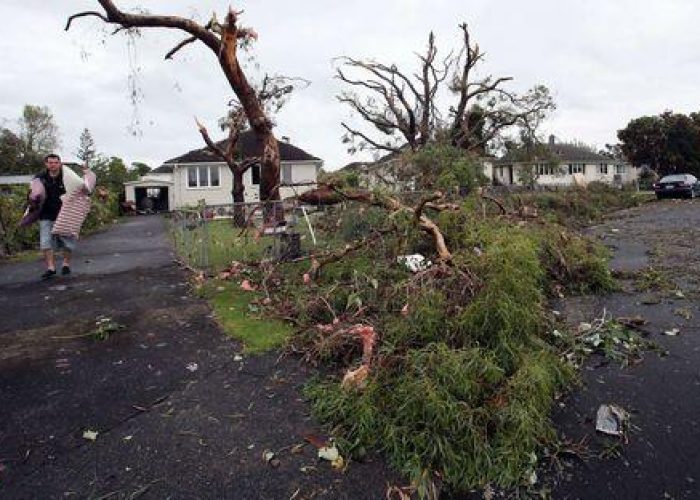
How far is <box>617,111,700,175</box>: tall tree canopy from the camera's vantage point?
1681 inches

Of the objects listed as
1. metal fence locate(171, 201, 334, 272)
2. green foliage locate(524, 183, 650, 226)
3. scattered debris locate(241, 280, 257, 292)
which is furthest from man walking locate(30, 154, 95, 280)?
green foliage locate(524, 183, 650, 226)

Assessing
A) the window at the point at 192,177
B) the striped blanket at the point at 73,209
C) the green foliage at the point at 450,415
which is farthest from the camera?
the window at the point at 192,177

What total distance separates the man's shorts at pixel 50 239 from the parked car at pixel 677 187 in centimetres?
2868

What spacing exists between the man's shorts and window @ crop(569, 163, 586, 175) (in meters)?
54.3

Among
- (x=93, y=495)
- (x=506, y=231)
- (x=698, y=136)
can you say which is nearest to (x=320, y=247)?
(x=506, y=231)

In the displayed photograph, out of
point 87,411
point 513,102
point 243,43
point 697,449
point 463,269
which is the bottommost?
point 697,449

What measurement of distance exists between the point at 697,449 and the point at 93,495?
383 cm

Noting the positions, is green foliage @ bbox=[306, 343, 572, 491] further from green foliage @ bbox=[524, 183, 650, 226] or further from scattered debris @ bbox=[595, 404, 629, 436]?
green foliage @ bbox=[524, 183, 650, 226]

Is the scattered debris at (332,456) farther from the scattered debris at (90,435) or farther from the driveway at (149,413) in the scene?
the scattered debris at (90,435)

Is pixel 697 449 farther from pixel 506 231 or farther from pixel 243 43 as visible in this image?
pixel 243 43

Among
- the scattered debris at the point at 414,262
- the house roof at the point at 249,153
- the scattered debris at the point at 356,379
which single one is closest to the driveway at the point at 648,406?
the scattered debris at the point at 356,379

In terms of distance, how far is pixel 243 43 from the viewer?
990cm

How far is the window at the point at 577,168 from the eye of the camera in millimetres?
54531

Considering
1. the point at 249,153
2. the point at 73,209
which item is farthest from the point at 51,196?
the point at 249,153
